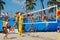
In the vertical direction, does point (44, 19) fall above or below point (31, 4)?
below

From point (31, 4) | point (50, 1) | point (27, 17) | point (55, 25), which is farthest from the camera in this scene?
point (31, 4)

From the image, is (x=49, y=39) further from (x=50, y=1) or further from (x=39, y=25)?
(x=50, y=1)

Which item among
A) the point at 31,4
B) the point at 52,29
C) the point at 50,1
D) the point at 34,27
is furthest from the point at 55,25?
the point at 31,4

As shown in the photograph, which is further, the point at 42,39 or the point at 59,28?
the point at 59,28

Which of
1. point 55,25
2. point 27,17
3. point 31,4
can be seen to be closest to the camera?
point 27,17

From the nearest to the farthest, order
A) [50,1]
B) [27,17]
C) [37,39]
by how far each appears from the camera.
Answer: [37,39] → [27,17] → [50,1]

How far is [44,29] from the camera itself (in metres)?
20.1

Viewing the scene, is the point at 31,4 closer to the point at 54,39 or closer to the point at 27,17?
the point at 27,17

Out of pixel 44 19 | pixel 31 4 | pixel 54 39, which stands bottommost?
pixel 54 39

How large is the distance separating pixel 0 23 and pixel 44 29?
13.3ft

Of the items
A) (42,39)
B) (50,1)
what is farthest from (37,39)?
(50,1)

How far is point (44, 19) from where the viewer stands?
18969 millimetres

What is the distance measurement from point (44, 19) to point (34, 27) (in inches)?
50.3

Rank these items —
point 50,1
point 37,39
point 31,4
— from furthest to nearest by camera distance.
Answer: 1. point 31,4
2. point 50,1
3. point 37,39
